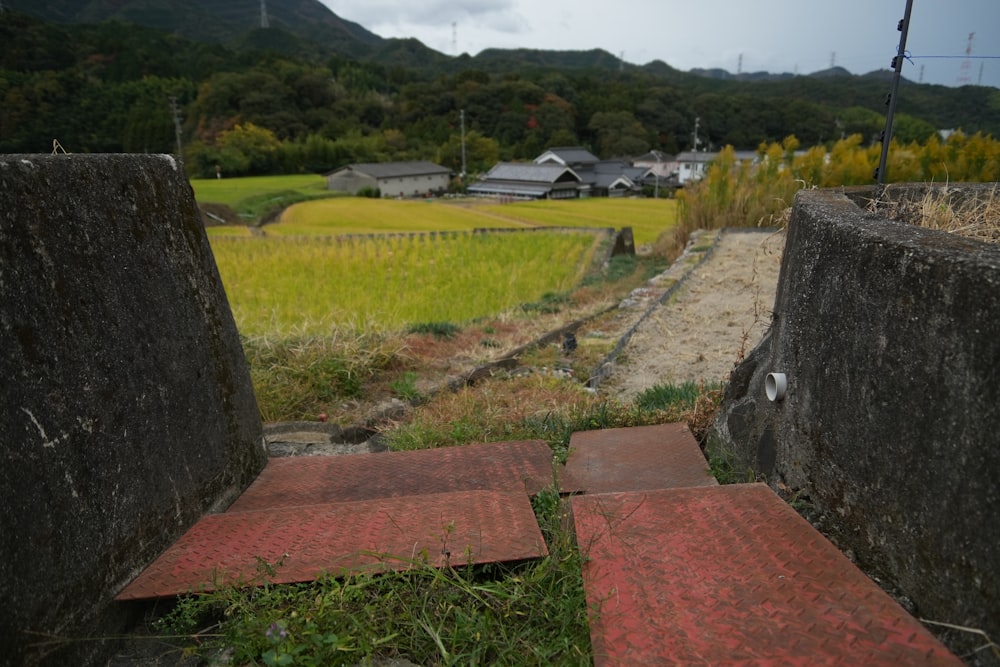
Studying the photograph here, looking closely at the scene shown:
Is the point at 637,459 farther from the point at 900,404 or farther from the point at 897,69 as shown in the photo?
the point at 897,69

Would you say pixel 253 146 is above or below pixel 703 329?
above

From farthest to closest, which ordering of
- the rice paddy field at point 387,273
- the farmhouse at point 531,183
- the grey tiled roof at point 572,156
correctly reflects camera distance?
the grey tiled roof at point 572,156 < the farmhouse at point 531,183 < the rice paddy field at point 387,273

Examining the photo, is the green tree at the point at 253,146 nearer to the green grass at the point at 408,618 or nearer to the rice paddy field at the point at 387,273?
the rice paddy field at the point at 387,273

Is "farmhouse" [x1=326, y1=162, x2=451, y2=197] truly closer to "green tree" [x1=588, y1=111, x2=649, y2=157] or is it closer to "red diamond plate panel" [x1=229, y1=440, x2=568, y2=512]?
"green tree" [x1=588, y1=111, x2=649, y2=157]

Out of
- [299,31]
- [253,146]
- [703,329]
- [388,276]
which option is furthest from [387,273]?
[299,31]

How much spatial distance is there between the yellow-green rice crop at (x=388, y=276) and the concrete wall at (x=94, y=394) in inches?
161

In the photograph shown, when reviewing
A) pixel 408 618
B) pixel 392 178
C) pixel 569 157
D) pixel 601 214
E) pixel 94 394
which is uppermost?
pixel 569 157

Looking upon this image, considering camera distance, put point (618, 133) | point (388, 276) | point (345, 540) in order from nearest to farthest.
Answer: point (345, 540) < point (388, 276) < point (618, 133)

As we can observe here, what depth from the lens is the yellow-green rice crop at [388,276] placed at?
8695mm

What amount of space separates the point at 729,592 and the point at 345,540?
1.04 metres

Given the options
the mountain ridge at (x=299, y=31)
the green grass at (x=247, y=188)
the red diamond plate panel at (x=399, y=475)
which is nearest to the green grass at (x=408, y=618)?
the red diamond plate panel at (x=399, y=475)

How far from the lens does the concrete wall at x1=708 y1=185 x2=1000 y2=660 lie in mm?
1106

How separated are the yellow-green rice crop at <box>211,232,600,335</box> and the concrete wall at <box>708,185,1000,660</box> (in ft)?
17.2

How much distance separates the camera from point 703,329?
576cm
